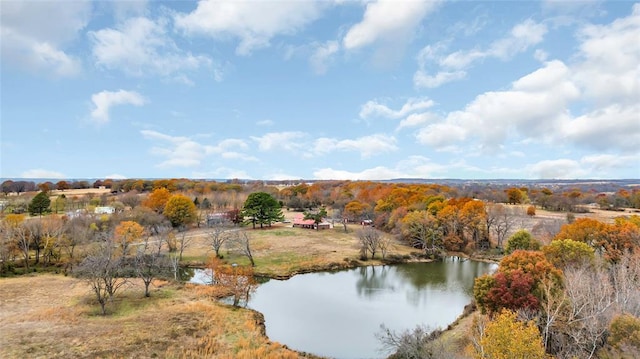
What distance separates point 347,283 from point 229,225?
97.8ft

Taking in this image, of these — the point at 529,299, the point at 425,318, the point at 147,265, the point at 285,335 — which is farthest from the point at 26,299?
the point at 529,299

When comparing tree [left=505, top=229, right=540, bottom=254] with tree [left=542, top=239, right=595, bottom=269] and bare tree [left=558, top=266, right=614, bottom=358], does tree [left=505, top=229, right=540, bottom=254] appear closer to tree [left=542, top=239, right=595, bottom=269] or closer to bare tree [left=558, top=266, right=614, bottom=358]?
tree [left=542, top=239, right=595, bottom=269]

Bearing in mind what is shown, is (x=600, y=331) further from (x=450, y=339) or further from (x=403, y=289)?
(x=403, y=289)

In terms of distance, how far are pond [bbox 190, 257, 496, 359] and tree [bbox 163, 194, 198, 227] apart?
27173 millimetres

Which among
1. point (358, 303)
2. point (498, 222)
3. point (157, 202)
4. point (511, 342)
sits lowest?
point (358, 303)

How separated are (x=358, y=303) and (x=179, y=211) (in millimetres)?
36825

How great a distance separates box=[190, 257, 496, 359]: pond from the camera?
21.7 metres

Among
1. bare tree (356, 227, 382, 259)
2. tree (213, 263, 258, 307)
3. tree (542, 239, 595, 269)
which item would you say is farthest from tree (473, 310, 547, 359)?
bare tree (356, 227, 382, 259)

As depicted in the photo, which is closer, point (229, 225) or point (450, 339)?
point (450, 339)

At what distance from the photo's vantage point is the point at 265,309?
26281 millimetres

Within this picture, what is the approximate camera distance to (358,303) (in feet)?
92.3

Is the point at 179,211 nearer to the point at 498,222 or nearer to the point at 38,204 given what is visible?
the point at 38,204

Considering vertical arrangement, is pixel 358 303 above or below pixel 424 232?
below

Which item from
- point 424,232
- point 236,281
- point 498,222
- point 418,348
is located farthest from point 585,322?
point 498,222
